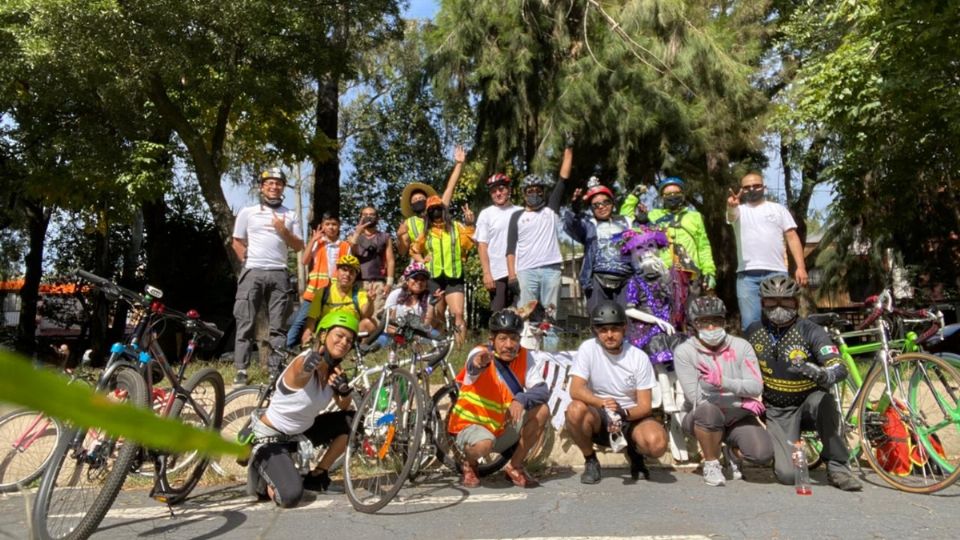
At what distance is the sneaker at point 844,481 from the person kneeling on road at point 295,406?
3274 mm

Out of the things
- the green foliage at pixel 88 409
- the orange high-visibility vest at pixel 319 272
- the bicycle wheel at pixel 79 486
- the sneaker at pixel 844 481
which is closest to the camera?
the green foliage at pixel 88 409

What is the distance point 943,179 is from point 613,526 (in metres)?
13.5

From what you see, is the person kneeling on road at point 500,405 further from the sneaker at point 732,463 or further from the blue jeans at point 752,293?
the blue jeans at point 752,293

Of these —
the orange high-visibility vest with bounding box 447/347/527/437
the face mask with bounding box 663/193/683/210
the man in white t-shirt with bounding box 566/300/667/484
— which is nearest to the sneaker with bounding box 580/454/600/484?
the man in white t-shirt with bounding box 566/300/667/484

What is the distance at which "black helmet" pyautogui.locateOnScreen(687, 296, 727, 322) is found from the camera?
5539 millimetres

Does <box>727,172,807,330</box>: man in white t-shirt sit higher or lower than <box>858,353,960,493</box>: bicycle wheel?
higher

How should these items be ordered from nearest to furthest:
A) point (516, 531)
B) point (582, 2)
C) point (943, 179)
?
point (516, 531) < point (582, 2) < point (943, 179)

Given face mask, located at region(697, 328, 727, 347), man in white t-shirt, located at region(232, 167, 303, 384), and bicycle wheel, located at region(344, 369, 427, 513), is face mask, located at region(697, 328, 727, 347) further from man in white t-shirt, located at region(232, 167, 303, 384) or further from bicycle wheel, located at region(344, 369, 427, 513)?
man in white t-shirt, located at region(232, 167, 303, 384)

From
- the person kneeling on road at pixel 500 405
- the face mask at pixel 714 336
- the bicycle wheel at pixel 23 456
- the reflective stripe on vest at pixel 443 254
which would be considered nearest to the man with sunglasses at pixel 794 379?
the face mask at pixel 714 336

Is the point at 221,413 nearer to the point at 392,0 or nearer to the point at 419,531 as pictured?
the point at 419,531

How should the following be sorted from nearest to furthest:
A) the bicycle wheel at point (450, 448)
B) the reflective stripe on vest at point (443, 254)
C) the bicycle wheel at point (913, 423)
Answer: the bicycle wheel at point (913, 423)
the bicycle wheel at point (450, 448)
the reflective stripe on vest at point (443, 254)

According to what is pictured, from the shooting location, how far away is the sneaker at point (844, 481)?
5203mm

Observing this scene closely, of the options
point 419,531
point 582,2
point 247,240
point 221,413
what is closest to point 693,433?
→ point 419,531

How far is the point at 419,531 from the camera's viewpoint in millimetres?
4484
